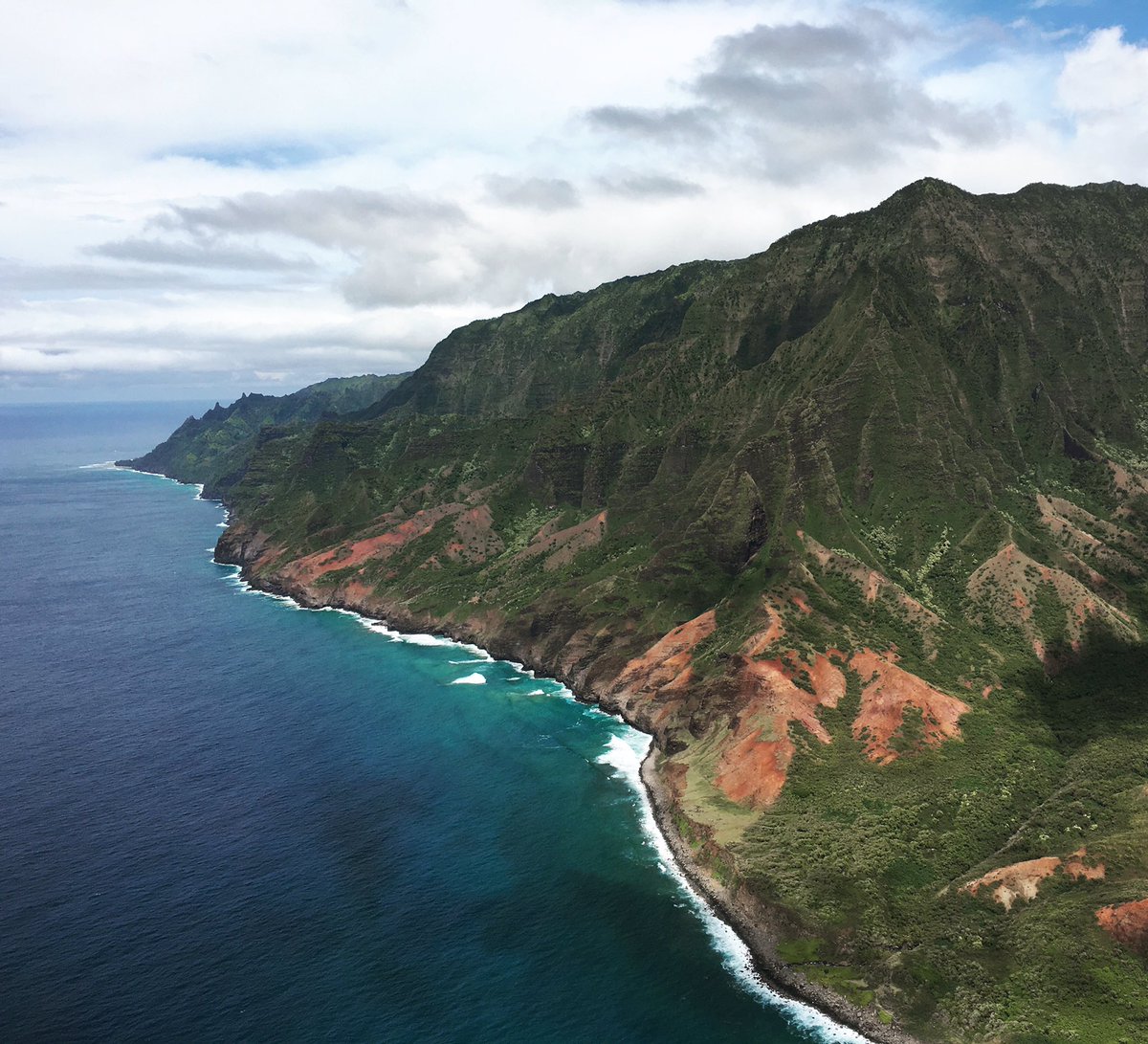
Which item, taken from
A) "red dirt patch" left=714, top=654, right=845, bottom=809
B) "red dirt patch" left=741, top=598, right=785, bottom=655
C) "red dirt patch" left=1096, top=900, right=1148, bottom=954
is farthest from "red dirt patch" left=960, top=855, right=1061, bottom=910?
"red dirt patch" left=741, top=598, right=785, bottom=655

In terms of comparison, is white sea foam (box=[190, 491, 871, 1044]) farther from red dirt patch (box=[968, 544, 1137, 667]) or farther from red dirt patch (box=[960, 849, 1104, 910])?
red dirt patch (box=[968, 544, 1137, 667])

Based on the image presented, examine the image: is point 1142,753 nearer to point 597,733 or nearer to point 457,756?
point 597,733

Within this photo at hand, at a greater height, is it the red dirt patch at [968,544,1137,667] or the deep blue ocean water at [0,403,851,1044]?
the red dirt patch at [968,544,1137,667]

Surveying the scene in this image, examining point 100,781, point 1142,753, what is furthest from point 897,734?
point 100,781

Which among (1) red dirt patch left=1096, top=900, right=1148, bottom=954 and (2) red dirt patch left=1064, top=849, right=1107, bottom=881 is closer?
(1) red dirt patch left=1096, top=900, right=1148, bottom=954

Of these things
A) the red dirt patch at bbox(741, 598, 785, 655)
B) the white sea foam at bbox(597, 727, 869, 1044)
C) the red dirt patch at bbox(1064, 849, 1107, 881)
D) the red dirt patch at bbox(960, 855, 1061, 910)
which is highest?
the red dirt patch at bbox(741, 598, 785, 655)

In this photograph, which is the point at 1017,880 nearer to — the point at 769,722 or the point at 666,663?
the point at 769,722
